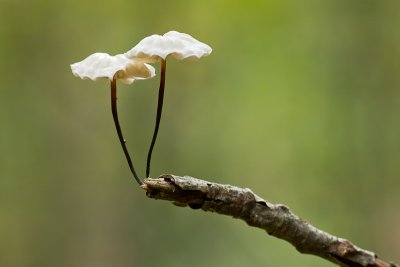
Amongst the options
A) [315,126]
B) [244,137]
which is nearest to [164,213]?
[244,137]

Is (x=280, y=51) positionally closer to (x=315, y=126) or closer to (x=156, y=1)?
(x=315, y=126)

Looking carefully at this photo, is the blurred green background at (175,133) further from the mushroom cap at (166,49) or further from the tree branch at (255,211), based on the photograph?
the mushroom cap at (166,49)

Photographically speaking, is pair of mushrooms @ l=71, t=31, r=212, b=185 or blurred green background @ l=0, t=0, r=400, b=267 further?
blurred green background @ l=0, t=0, r=400, b=267

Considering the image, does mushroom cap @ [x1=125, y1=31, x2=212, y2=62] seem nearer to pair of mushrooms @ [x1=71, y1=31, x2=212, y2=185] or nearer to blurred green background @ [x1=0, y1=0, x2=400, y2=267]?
pair of mushrooms @ [x1=71, y1=31, x2=212, y2=185]

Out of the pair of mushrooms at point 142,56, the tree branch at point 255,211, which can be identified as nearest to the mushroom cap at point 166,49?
the pair of mushrooms at point 142,56

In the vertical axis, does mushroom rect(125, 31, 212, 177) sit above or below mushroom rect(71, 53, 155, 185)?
above

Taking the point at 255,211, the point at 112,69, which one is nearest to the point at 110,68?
the point at 112,69

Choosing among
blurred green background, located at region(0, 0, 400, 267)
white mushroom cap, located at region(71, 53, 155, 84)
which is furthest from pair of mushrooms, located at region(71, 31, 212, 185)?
blurred green background, located at region(0, 0, 400, 267)
